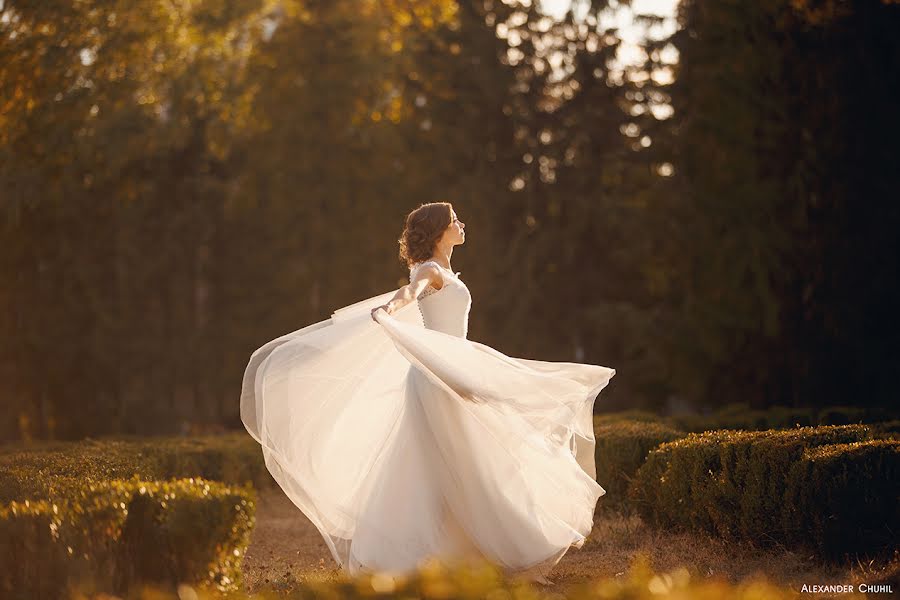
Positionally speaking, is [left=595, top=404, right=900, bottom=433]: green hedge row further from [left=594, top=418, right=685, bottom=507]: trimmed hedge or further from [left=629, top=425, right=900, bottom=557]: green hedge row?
[left=629, top=425, right=900, bottom=557]: green hedge row

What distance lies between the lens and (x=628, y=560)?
859 cm

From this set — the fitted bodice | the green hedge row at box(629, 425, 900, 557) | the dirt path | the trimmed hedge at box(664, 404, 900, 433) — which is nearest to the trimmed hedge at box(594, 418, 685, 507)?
the dirt path

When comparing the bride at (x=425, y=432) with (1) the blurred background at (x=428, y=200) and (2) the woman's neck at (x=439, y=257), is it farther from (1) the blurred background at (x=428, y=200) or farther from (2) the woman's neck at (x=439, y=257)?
(1) the blurred background at (x=428, y=200)

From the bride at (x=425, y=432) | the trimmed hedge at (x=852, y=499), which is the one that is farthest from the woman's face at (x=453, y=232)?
the trimmed hedge at (x=852, y=499)

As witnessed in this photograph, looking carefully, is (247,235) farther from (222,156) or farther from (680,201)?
(680,201)

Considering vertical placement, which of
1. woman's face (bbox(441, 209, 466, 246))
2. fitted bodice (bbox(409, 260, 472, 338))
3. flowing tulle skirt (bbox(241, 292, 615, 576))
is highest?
woman's face (bbox(441, 209, 466, 246))

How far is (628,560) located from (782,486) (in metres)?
1.28

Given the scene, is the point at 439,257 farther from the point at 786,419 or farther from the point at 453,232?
the point at 786,419

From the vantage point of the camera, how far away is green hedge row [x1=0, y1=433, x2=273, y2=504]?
24.4 ft

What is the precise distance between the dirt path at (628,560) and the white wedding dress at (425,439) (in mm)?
537

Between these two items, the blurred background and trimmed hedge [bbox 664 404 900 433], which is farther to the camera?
the blurred background

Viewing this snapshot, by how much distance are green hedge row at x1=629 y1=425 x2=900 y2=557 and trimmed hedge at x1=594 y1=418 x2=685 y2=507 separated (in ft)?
3.02

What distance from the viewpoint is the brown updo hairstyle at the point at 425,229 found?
25.8 feet

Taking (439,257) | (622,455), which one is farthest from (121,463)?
(622,455)
